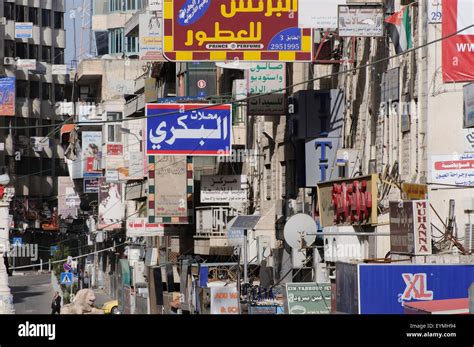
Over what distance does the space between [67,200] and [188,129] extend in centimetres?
6561

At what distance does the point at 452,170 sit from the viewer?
26.7 meters

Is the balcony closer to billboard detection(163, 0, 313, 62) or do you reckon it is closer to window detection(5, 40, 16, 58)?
window detection(5, 40, 16, 58)

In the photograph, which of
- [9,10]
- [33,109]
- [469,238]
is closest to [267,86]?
[469,238]

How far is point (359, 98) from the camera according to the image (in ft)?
107

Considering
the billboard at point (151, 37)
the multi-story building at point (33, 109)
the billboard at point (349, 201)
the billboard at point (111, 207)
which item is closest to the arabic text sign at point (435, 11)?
the billboard at point (349, 201)

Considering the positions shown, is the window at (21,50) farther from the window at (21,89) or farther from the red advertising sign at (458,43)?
the red advertising sign at (458,43)

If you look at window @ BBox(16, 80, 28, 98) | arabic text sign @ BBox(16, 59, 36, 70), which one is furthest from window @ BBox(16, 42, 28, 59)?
arabic text sign @ BBox(16, 59, 36, 70)

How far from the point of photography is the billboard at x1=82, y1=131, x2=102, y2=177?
88000 millimetres

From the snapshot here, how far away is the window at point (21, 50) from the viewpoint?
5084 inches

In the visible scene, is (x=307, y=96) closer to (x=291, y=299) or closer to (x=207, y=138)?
(x=207, y=138)

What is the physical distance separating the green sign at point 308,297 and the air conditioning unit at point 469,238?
4.00 meters

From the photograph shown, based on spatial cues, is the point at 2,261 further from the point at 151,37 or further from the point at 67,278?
the point at 67,278
